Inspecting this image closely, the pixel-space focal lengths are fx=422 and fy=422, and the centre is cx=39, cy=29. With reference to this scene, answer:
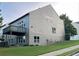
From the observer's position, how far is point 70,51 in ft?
24.5

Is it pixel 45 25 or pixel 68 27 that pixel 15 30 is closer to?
pixel 45 25

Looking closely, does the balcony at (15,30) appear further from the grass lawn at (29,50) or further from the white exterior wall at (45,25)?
the grass lawn at (29,50)

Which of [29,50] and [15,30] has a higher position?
[15,30]

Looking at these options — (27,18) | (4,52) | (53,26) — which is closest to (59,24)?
(53,26)

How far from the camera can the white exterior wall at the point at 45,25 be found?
759 cm

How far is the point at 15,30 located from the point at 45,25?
1.81ft

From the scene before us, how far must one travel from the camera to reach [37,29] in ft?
24.9

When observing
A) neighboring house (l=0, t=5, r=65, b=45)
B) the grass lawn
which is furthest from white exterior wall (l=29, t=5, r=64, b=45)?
the grass lawn

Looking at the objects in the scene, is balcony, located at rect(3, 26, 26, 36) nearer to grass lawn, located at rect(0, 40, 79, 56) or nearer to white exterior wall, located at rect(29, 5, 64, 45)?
white exterior wall, located at rect(29, 5, 64, 45)

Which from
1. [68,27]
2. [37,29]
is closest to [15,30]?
[37,29]

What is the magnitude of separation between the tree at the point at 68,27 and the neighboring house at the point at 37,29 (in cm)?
6

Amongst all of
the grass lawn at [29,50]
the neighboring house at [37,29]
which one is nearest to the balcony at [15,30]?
the neighboring house at [37,29]

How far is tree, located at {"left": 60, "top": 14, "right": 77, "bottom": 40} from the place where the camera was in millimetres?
7605

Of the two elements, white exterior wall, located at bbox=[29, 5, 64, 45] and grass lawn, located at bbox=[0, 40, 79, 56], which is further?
white exterior wall, located at bbox=[29, 5, 64, 45]
